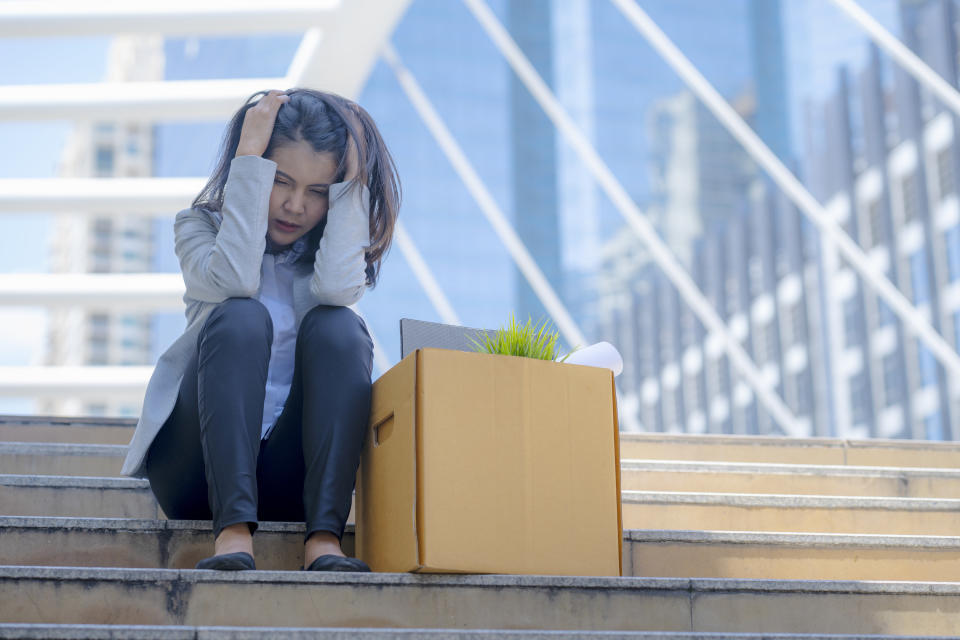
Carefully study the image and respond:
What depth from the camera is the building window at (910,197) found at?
30.4 metres

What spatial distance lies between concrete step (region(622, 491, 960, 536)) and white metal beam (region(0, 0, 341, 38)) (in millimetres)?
3127

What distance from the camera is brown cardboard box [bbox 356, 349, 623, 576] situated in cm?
159

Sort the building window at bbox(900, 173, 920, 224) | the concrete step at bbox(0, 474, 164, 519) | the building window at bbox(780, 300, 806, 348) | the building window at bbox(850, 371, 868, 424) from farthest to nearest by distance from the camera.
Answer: the building window at bbox(780, 300, 806, 348) < the building window at bbox(850, 371, 868, 424) < the building window at bbox(900, 173, 920, 224) < the concrete step at bbox(0, 474, 164, 519)

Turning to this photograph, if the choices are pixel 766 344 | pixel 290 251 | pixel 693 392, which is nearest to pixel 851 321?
pixel 766 344

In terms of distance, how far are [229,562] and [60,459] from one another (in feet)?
3.59

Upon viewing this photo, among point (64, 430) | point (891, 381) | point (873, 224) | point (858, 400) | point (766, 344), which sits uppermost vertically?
point (873, 224)

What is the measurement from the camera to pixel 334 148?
1.94 meters

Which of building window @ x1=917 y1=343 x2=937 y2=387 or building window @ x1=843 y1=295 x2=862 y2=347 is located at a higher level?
building window @ x1=843 y1=295 x2=862 y2=347

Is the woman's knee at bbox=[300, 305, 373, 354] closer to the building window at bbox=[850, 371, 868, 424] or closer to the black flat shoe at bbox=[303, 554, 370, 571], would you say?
the black flat shoe at bbox=[303, 554, 370, 571]

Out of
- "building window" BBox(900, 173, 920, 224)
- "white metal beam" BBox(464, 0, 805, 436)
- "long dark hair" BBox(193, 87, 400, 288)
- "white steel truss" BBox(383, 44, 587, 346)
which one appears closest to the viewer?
"long dark hair" BBox(193, 87, 400, 288)

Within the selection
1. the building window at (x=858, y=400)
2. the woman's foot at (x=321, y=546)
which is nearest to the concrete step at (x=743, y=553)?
the woman's foot at (x=321, y=546)

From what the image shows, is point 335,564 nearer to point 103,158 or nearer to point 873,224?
point 873,224

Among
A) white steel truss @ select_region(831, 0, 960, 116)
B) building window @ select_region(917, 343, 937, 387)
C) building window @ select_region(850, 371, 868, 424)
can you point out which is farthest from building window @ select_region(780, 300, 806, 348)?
white steel truss @ select_region(831, 0, 960, 116)

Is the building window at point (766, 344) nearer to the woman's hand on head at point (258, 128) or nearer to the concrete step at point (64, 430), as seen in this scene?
the concrete step at point (64, 430)
